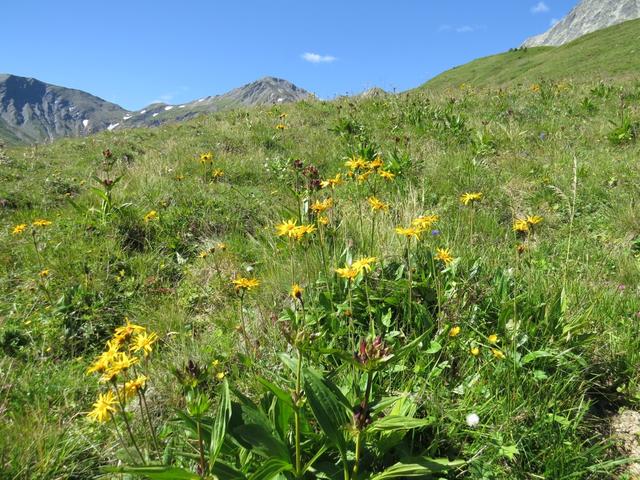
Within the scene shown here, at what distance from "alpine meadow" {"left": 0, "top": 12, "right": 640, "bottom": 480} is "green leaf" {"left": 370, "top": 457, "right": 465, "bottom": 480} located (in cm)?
1

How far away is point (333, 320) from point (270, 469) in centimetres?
98

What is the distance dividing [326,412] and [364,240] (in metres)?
1.91

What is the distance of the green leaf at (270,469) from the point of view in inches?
53.4

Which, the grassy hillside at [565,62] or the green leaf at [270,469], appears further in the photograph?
the grassy hillside at [565,62]

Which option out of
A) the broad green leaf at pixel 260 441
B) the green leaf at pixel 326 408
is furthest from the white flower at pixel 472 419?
the broad green leaf at pixel 260 441

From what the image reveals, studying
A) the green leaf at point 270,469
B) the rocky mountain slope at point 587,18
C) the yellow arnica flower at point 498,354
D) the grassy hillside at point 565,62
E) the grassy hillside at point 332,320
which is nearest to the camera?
the green leaf at point 270,469

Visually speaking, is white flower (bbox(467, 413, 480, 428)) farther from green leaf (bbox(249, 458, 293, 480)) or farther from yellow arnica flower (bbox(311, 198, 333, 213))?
yellow arnica flower (bbox(311, 198, 333, 213))

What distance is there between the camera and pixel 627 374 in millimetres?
2121

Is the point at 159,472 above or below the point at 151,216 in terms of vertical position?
below

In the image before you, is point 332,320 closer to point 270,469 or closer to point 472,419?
point 472,419

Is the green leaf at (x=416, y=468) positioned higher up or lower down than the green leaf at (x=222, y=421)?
lower down

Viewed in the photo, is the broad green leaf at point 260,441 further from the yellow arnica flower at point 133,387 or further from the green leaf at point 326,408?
the yellow arnica flower at point 133,387

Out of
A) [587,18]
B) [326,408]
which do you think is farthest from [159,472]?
[587,18]

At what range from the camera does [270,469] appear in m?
1.39
